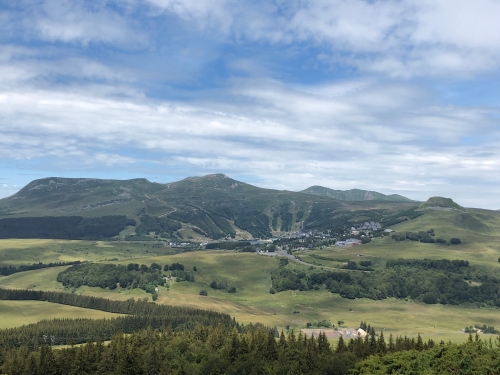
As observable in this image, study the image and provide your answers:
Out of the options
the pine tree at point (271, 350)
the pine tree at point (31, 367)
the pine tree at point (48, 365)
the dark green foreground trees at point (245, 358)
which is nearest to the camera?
the dark green foreground trees at point (245, 358)

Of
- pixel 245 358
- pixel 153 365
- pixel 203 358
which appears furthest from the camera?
pixel 203 358

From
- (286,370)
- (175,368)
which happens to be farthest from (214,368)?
(286,370)

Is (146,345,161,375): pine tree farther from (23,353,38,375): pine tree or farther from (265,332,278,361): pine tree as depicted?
(265,332,278,361): pine tree

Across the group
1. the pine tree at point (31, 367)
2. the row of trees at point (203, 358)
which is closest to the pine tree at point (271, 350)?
the row of trees at point (203, 358)

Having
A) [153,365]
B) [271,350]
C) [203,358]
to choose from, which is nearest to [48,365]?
[153,365]

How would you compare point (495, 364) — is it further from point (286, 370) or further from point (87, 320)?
point (87, 320)

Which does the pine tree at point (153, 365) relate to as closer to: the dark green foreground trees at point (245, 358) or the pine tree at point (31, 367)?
the dark green foreground trees at point (245, 358)

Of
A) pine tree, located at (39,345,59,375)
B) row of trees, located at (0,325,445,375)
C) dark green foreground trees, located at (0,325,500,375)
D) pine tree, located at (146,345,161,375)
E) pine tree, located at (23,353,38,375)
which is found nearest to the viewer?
dark green foreground trees, located at (0,325,500,375)

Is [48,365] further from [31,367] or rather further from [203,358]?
[203,358]

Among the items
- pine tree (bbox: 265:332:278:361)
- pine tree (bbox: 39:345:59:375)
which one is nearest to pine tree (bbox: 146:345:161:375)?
pine tree (bbox: 39:345:59:375)

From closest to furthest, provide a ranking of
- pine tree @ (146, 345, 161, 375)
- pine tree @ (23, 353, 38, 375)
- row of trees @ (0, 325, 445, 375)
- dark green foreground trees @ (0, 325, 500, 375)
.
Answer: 1. dark green foreground trees @ (0, 325, 500, 375)
2. pine tree @ (23, 353, 38, 375)
3. row of trees @ (0, 325, 445, 375)
4. pine tree @ (146, 345, 161, 375)

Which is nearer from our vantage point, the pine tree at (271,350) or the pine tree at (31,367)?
the pine tree at (31,367)
